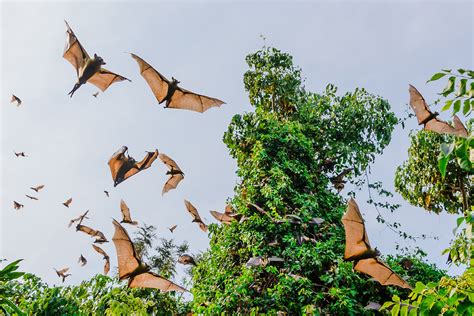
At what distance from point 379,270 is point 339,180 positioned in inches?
285

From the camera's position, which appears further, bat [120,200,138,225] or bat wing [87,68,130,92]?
bat [120,200,138,225]

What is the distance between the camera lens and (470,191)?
11453mm

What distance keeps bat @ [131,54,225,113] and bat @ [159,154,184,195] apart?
75.8 inches

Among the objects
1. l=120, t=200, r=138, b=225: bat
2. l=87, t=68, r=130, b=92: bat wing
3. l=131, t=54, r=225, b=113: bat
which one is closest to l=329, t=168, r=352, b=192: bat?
l=120, t=200, r=138, b=225: bat

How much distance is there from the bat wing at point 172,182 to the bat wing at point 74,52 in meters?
3.40

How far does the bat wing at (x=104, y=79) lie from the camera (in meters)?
5.91

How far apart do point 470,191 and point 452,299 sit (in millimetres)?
11253

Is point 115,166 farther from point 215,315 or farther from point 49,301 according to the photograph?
point 215,315

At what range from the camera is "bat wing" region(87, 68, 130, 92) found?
5910mm

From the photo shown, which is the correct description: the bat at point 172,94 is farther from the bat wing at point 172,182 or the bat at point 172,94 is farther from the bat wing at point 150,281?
the bat wing at point 150,281

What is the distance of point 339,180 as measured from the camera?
11.6 meters

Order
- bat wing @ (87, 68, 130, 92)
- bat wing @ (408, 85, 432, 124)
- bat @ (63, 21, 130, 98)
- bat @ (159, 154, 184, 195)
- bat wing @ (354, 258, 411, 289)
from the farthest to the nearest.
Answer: bat @ (159, 154, 184, 195)
bat wing @ (87, 68, 130, 92)
bat @ (63, 21, 130, 98)
bat wing @ (408, 85, 432, 124)
bat wing @ (354, 258, 411, 289)

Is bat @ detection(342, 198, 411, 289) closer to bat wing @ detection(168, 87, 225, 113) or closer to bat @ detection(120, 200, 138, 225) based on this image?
bat wing @ detection(168, 87, 225, 113)

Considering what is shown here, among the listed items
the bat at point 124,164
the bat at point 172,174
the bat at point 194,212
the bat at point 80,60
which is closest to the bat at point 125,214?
the bat at point 172,174
